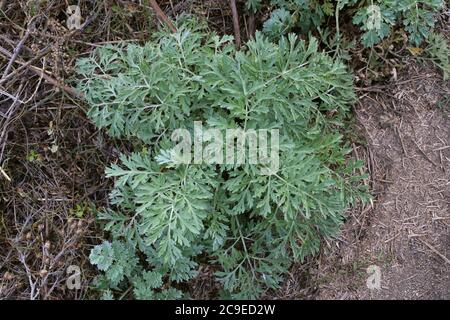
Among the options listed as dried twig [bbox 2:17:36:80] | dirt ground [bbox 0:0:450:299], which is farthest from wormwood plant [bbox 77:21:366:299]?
dried twig [bbox 2:17:36:80]

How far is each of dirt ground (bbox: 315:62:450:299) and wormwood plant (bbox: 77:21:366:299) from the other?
0.32 m

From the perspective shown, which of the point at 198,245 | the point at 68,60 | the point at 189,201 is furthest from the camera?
the point at 68,60

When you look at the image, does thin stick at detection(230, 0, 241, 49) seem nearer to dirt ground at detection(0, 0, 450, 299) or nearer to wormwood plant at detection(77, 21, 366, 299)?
dirt ground at detection(0, 0, 450, 299)

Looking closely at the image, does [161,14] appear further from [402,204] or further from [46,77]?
[402,204]

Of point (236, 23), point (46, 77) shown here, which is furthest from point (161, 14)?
point (46, 77)

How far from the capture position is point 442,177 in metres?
3.48

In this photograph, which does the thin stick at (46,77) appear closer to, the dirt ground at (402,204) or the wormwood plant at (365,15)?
the wormwood plant at (365,15)

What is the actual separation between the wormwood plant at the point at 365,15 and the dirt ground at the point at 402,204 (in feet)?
1.18

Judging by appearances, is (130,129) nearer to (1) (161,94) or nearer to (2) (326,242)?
(1) (161,94)

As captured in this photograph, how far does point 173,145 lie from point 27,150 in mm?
1128

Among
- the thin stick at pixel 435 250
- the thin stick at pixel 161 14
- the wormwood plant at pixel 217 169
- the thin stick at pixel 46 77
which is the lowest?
the thin stick at pixel 435 250

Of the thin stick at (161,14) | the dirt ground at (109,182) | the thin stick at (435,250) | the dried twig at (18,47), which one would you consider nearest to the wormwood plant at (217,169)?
the thin stick at (161,14)

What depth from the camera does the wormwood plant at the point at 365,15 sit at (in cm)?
315

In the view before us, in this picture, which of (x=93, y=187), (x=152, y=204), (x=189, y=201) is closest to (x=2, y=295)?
(x=93, y=187)
